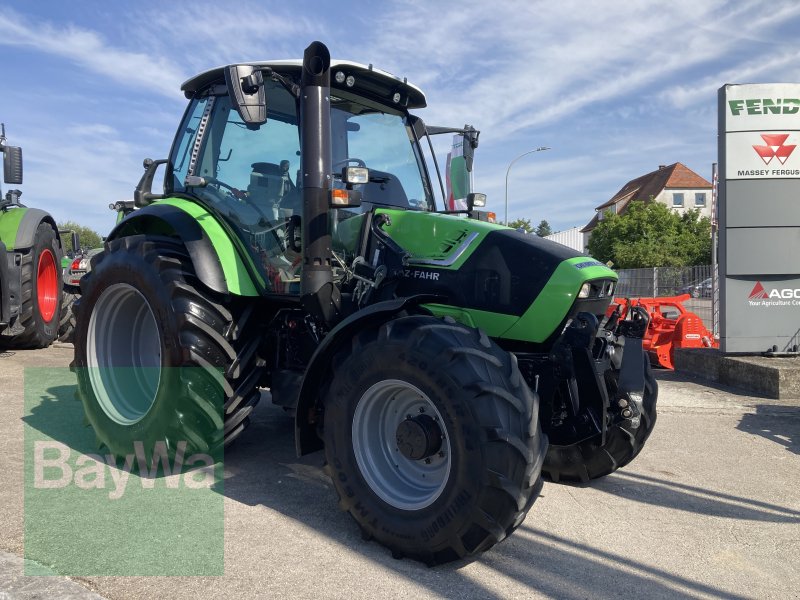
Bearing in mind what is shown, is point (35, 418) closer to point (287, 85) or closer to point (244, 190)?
point (244, 190)

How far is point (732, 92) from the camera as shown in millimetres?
8844

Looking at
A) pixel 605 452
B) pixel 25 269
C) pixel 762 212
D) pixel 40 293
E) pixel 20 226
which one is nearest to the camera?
pixel 605 452

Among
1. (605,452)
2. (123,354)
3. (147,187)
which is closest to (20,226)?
(147,187)

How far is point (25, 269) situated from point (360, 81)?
6638 millimetres

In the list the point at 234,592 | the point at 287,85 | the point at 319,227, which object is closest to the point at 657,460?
the point at 319,227

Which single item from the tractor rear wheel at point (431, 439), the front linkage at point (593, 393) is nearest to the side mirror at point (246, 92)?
the tractor rear wheel at point (431, 439)

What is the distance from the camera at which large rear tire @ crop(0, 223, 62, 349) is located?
909cm

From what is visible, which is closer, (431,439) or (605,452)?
(431,439)

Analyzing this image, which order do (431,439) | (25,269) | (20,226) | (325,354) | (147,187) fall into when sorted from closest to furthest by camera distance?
1. (431,439)
2. (325,354)
3. (147,187)
4. (25,269)
5. (20,226)

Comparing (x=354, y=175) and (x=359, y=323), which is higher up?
(x=354, y=175)

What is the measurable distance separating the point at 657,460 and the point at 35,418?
511 cm

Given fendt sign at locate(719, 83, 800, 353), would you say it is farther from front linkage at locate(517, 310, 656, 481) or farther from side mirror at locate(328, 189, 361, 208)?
side mirror at locate(328, 189, 361, 208)

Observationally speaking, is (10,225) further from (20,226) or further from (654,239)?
(654,239)

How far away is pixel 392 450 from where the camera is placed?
11.6 ft
